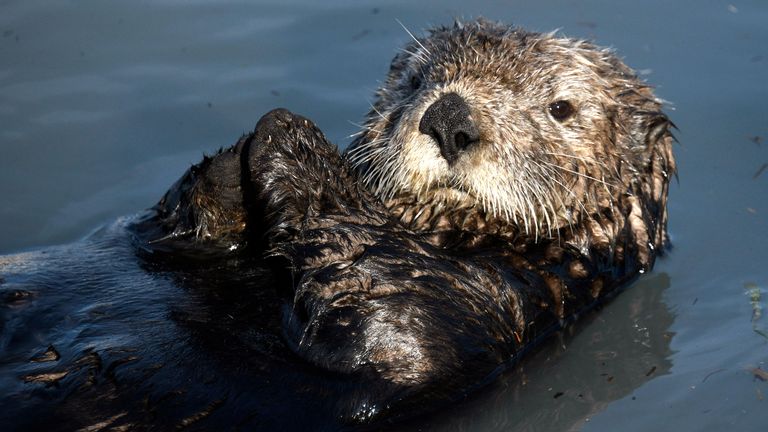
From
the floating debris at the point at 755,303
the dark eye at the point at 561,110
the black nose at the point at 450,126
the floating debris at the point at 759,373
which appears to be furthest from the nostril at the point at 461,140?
the floating debris at the point at 755,303

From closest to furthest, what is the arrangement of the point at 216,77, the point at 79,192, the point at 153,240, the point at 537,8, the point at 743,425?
1. the point at 743,425
2. the point at 153,240
3. the point at 79,192
4. the point at 216,77
5. the point at 537,8

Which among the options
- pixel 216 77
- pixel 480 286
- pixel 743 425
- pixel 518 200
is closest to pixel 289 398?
pixel 480 286

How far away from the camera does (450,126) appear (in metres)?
4.15

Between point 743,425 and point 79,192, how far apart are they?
382cm

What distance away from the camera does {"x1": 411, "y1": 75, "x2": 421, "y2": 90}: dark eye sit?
4.83 metres

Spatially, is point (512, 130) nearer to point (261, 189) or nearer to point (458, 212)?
point (458, 212)

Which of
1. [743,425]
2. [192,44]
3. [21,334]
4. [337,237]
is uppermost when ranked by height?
[192,44]

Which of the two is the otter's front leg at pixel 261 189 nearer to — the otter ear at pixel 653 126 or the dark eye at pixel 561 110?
the dark eye at pixel 561 110

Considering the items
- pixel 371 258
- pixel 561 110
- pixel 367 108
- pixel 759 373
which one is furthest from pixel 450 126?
pixel 367 108

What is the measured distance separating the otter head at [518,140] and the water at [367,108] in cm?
49

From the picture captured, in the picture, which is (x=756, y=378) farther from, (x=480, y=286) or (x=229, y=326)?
(x=229, y=326)

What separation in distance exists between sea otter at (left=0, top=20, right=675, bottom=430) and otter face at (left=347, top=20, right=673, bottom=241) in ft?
0.03

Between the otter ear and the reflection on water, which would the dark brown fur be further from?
the reflection on water

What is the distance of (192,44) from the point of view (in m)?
7.49
